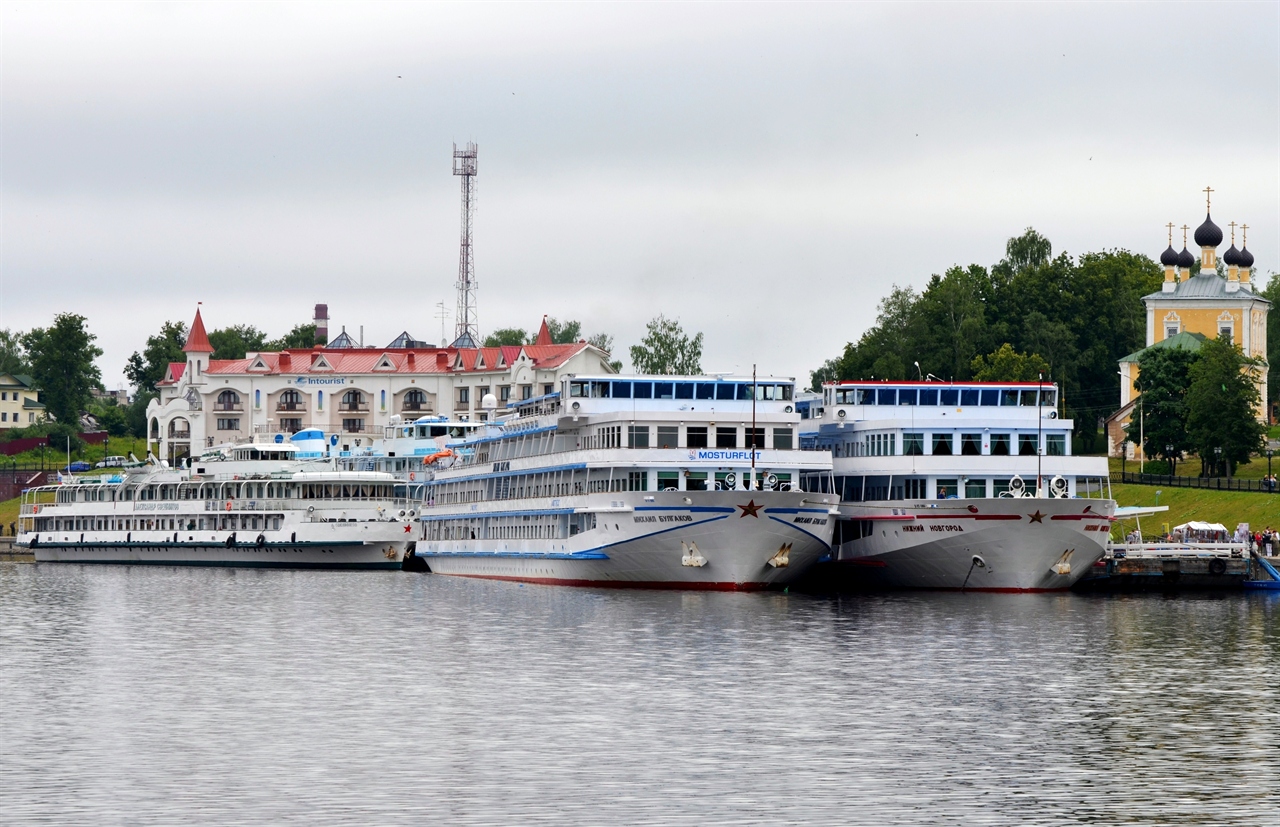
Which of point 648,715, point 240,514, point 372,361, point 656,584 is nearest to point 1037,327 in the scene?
point 372,361

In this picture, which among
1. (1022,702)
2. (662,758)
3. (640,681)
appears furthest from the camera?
(640,681)

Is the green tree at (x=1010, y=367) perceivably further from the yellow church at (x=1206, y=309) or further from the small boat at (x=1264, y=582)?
the small boat at (x=1264, y=582)

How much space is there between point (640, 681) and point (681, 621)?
672 inches

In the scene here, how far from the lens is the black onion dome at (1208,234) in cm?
16775

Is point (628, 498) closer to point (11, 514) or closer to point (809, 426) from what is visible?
point (809, 426)

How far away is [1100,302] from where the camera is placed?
17838cm

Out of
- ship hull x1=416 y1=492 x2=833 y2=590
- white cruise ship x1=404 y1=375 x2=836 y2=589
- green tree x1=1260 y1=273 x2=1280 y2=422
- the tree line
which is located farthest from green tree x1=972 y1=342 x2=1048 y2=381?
ship hull x1=416 y1=492 x2=833 y2=590

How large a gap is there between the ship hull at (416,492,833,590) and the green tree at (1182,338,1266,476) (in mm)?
56203

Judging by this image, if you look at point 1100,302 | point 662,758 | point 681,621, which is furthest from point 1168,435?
point 662,758

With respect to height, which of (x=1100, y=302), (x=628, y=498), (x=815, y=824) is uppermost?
(x=1100, y=302)

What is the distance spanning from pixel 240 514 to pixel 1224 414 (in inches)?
2623

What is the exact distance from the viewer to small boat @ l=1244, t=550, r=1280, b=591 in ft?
296

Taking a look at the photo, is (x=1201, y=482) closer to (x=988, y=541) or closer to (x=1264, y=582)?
(x=1264, y=582)

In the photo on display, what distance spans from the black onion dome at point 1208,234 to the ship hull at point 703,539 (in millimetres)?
95128
